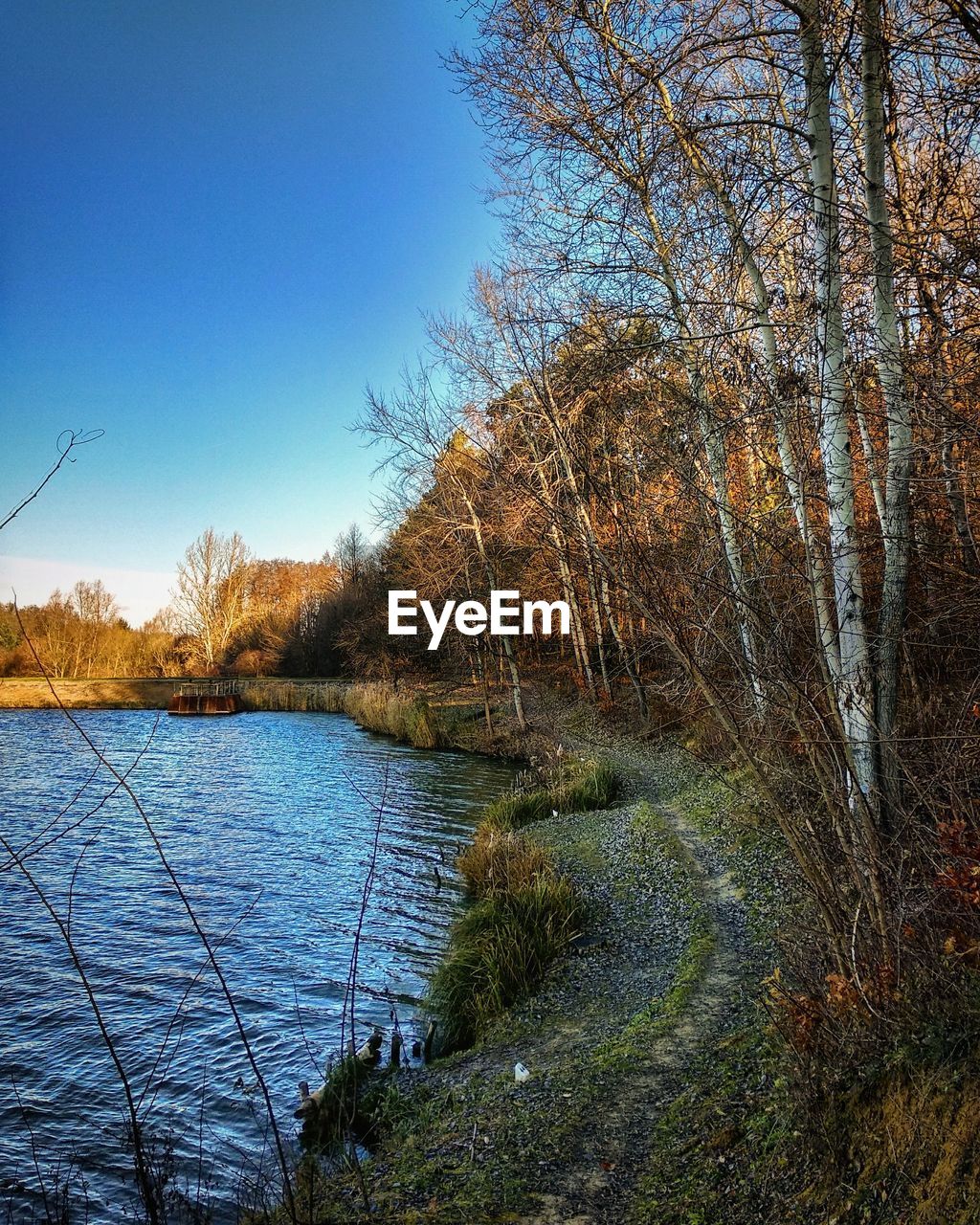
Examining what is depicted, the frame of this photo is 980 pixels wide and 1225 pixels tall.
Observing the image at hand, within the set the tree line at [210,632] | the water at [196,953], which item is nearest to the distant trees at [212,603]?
→ the tree line at [210,632]

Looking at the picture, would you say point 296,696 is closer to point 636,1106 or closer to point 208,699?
point 208,699

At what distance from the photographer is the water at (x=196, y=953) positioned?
17.1 ft

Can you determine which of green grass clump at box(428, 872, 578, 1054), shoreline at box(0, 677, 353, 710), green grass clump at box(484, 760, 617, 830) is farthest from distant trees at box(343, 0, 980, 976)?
shoreline at box(0, 677, 353, 710)

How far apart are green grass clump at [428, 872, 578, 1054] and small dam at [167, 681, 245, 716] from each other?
1298 inches

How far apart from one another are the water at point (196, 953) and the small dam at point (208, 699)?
19493 mm

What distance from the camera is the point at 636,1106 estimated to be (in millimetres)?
4254

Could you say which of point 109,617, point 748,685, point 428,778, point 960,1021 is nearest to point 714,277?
point 748,685

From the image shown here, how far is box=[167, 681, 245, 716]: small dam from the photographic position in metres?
38.2

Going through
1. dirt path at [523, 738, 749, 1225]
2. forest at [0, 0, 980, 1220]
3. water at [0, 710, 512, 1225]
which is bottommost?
water at [0, 710, 512, 1225]

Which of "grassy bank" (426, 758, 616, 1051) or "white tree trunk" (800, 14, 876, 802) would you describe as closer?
"white tree trunk" (800, 14, 876, 802)

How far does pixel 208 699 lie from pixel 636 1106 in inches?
1477

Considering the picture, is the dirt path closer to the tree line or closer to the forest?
the forest

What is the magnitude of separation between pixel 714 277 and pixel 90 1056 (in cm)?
906

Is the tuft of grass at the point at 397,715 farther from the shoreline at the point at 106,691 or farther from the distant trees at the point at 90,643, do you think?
the distant trees at the point at 90,643
